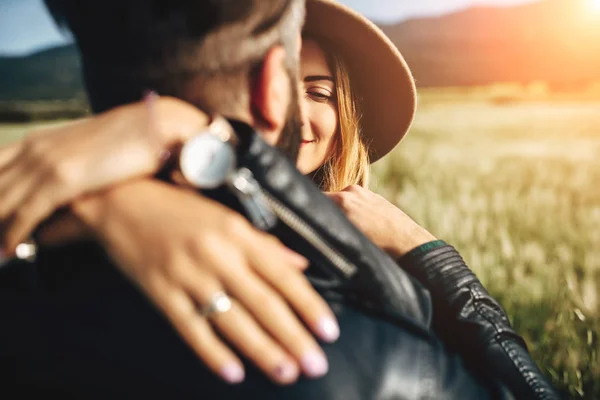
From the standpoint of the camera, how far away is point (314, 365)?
0.90 metres

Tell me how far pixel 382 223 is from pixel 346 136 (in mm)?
780

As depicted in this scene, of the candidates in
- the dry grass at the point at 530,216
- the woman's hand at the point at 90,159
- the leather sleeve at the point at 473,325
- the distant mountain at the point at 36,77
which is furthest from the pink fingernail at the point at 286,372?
the distant mountain at the point at 36,77

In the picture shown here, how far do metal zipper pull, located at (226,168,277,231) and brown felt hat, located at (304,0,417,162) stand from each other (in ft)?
3.90

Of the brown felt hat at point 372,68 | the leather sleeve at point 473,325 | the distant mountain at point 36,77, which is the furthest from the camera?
the distant mountain at point 36,77

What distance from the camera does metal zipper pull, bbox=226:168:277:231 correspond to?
927mm

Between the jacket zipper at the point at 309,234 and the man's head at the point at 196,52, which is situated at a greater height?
the man's head at the point at 196,52

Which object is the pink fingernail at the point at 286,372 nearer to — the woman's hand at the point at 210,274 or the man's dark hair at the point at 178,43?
the woman's hand at the point at 210,274

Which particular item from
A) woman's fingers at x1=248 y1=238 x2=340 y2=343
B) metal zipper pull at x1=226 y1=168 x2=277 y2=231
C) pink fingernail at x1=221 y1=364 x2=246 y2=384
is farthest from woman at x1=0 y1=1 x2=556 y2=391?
pink fingernail at x1=221 y1=364 x2=246 y2=384

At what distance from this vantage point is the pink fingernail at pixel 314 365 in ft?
2.94

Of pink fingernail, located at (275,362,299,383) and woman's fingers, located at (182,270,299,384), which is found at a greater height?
woman's fingers, located at (182,270,299,384)

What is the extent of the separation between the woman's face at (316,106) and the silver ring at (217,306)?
129cm

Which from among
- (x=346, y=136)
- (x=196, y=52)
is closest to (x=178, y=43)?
(x=196, y=52)

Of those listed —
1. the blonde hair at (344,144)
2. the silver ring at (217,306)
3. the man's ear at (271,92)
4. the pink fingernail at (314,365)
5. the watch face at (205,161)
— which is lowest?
the blonde hair at (344,144)

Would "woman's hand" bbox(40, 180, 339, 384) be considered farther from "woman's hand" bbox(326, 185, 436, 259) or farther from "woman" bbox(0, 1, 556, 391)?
"woman's hand" bbox(326, 185, 436, 259)
